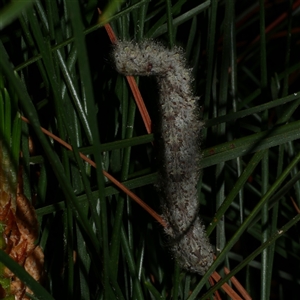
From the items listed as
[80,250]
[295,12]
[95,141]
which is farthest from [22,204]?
[295,12]

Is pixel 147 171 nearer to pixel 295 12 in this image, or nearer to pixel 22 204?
pixel 22 204

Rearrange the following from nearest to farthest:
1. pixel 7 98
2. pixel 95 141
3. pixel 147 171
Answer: pixel 95 141 < pixel 7 98 < pixel 147 171

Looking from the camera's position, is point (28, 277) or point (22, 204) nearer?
point (28, 277)

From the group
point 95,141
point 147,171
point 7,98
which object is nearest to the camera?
point 95,141

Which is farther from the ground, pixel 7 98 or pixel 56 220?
pixel 7 98

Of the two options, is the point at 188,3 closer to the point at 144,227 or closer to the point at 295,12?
the point at 295,12

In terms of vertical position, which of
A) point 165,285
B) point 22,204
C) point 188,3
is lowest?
point 165,285
